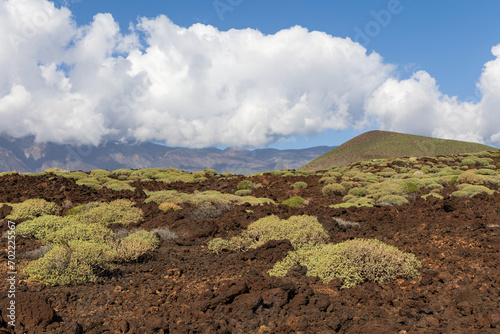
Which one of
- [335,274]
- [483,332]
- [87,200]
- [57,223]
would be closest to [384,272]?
[335,274]

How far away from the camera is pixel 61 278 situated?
22.4 ft

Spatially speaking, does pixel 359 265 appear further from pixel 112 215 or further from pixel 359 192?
pixel 359 192

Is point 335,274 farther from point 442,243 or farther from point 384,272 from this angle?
point 442,243

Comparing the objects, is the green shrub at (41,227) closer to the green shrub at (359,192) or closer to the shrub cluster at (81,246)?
the shrub cluster at (81,246)

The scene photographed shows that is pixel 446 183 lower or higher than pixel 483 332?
higher

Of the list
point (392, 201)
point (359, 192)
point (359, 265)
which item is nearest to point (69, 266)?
point (359, 265)

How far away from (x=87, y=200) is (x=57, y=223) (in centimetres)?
586

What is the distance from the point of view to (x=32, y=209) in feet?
41.0

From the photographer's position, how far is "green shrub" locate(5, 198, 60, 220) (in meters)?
12.1

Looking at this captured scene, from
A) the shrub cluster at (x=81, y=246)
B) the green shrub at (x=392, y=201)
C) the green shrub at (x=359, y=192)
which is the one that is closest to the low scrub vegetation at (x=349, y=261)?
A: the shrub cluster at (x=81, y=246)

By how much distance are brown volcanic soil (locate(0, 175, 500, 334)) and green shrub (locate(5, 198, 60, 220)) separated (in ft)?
9.55

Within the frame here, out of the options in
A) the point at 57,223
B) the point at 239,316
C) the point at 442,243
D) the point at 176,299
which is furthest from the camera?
the point at 57,223

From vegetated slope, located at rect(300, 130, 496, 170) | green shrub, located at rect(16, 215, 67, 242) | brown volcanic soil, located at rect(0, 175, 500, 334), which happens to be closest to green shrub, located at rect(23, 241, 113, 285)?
brown volcanic soil, located at rect(0, 175, 500, 334)

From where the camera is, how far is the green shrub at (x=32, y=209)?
39.6ft
